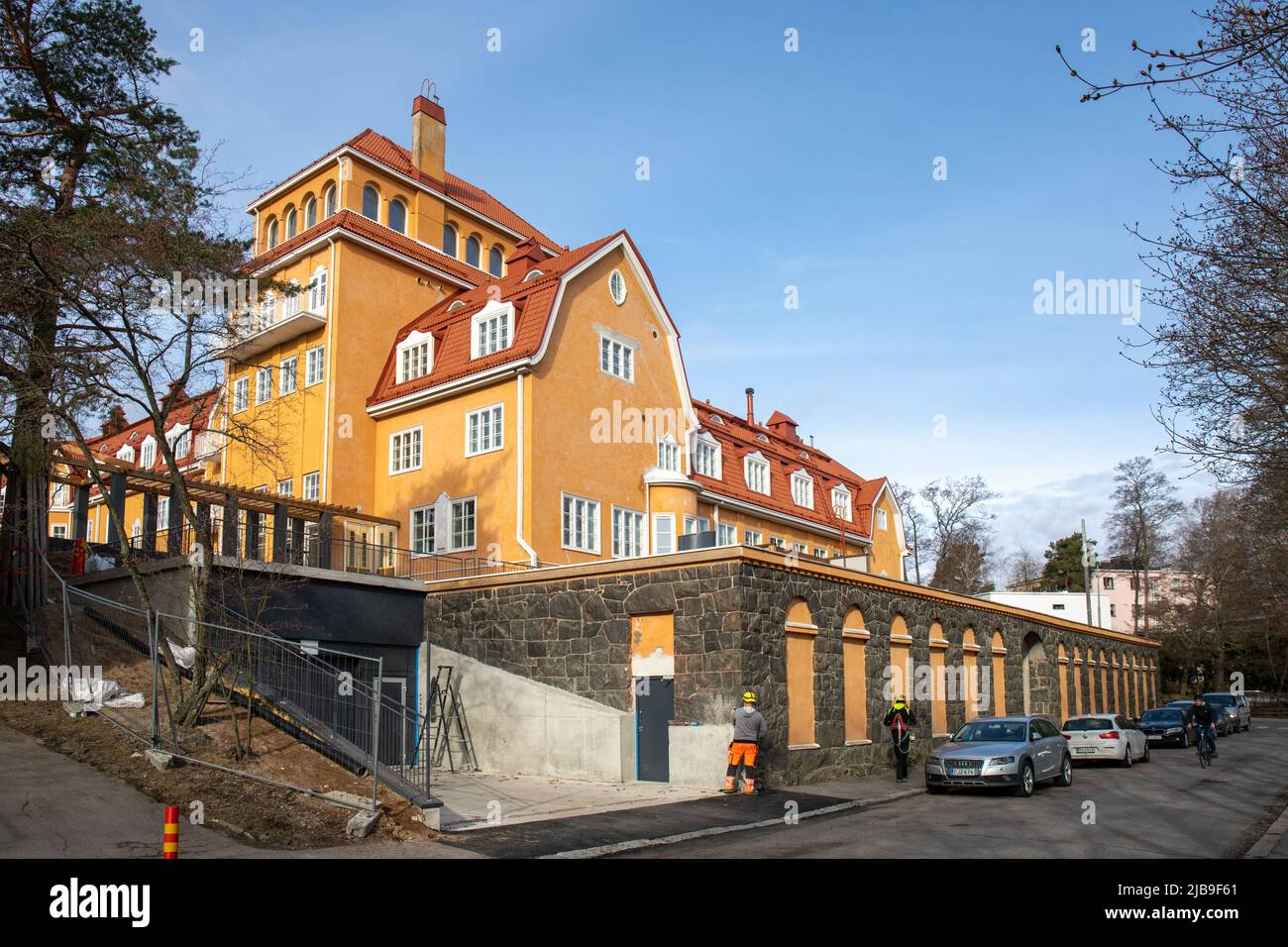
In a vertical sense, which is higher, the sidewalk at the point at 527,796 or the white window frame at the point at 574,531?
the white window frame at the point at 574,531

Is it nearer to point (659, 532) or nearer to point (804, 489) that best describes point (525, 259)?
point (659, 532)

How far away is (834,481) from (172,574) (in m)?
31.8

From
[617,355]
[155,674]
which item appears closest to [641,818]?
[155,674]

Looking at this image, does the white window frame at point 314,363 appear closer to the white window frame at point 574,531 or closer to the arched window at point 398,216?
the arched window at point 398,216

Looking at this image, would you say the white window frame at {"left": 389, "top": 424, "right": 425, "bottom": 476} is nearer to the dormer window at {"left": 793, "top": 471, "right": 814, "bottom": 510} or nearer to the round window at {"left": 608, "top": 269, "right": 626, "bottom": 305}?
the round window at {"left": 608, "top": 269, "right": 626, "bottom": 305}

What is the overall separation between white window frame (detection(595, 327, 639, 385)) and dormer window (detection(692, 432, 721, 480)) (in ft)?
12.4

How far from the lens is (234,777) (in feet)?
43.4

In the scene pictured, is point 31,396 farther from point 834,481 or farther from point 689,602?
point 834,481

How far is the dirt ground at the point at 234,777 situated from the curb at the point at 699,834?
2.09 metres

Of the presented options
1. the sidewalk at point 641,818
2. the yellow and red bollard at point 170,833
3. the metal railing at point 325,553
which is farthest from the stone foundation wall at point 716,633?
the yellow and red bollard at point 170,833

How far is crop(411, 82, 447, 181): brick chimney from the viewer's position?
36.1 m

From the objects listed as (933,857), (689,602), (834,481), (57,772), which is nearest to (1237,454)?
(933,857)

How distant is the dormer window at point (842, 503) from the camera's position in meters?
44.4

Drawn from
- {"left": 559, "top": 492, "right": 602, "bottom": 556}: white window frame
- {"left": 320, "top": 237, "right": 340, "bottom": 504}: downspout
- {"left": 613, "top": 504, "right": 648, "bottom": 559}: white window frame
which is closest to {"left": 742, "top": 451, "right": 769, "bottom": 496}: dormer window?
{"left": 613, "top": 504, "right": 648, "bottom": 559}: white window frame
